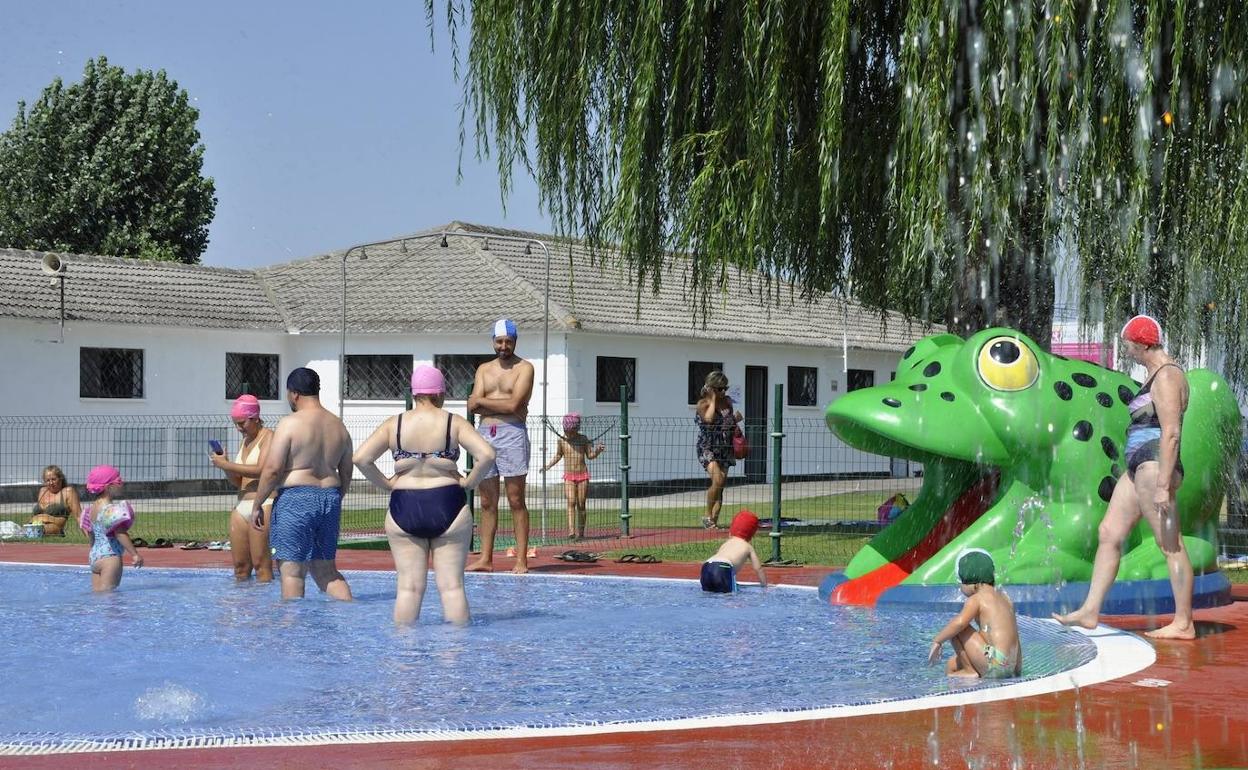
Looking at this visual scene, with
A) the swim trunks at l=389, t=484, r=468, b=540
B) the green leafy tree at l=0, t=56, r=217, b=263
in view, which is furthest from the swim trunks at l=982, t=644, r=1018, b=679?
the green leafy tree at l=0, t=56, r=217, b=263

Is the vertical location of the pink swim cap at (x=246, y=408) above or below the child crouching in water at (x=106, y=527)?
above

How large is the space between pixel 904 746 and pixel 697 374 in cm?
2915

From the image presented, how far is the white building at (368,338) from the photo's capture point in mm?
30578

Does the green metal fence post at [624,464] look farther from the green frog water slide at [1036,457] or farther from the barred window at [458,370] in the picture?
the barred window at [458,370]

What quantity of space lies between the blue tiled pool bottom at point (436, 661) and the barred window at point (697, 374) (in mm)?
22280

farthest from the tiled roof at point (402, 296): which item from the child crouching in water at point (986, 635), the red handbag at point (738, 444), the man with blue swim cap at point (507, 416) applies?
the child crouching in water at point (986, 635)

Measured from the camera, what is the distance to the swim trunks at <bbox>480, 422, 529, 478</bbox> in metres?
13.5

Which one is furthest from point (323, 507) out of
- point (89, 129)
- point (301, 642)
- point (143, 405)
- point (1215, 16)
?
point (89, 129)

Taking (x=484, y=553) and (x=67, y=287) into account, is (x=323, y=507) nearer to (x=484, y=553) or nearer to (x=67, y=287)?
(x=484, y=553)

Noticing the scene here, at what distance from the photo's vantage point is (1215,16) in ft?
38.0

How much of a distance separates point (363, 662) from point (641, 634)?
6.55 ft

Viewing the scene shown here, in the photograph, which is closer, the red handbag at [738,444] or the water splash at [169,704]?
the water splash at [169,704]

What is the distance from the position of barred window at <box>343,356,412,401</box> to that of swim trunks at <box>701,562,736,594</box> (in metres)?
21.4

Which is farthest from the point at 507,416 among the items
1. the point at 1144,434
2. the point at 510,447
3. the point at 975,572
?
the point at 975,572
